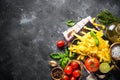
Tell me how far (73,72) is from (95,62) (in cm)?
38

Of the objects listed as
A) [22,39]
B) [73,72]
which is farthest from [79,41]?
[22,39]

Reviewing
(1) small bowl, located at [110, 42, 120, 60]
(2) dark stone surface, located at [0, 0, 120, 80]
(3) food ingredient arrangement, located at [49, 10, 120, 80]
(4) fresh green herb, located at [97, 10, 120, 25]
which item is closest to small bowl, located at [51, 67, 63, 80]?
(3) food ingredient arrangement, located at [49, 10, 120, 80]

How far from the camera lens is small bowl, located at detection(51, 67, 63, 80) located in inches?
184

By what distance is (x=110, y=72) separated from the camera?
471 cm

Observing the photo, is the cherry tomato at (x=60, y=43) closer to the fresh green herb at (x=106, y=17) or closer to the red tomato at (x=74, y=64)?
the red tomato at (x=74, y=64)

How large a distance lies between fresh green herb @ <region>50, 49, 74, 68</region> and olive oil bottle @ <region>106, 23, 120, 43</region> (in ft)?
2.08

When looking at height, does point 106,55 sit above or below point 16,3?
below

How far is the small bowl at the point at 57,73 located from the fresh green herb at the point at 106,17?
0.97 m

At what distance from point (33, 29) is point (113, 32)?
1.28 m

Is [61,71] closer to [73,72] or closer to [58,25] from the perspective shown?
[73,72]

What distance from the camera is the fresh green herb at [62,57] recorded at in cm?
474

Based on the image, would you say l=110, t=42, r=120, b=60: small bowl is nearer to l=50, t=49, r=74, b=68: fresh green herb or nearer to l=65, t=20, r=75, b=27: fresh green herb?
l=50, t=49, r=74, b=68: fresh green herb

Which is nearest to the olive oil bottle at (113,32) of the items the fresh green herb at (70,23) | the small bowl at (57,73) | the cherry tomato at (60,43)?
the fresh green herb at (70,23)

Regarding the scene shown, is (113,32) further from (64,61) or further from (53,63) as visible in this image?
(53,63)
